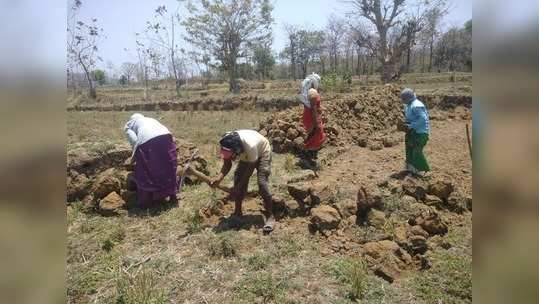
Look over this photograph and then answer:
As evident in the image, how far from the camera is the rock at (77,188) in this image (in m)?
5.59

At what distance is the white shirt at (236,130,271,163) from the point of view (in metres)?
4.43

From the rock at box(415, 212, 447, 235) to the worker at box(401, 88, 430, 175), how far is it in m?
1.91

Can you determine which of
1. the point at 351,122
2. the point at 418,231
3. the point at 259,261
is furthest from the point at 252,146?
the point at 351,122

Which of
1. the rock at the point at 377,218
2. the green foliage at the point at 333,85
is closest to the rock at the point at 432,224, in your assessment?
the rock at the point at 377,218

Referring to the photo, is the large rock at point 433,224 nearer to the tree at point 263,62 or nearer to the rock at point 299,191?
the rock at point 299,191

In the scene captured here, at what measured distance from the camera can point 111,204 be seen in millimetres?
5207

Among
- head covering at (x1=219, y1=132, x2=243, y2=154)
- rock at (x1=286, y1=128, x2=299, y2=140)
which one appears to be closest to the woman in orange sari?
rock at (x1=286, y1=128, x2=299, y2=140)

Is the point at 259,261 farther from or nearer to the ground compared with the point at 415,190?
nearer to the ground

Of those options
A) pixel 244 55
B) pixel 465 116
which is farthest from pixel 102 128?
pixel 244 55

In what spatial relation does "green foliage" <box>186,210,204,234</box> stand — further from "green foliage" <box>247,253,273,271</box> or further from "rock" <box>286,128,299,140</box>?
"rock" <box>286,128,299,140</box>

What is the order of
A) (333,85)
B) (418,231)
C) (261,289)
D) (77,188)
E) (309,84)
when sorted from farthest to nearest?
(333,85), (309,84), (77,188), (418,231), (261,289)

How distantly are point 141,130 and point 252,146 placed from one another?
1.62 meters

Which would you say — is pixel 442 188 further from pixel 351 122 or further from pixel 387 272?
pixel 351 122
